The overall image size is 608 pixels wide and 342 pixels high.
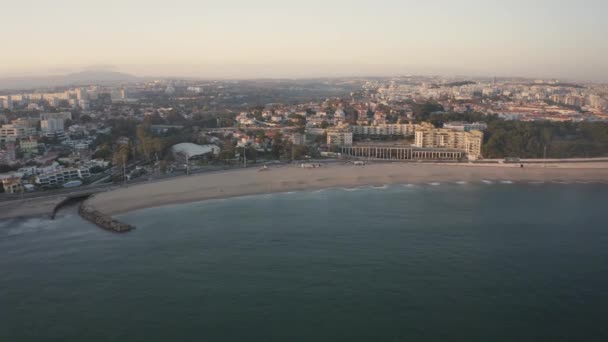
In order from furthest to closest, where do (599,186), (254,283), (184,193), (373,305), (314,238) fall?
(599,186) → (184,193) → (314,238) → (254,283) → (373,305)

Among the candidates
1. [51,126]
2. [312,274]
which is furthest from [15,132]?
[312,274]

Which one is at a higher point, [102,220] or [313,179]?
[313,179]

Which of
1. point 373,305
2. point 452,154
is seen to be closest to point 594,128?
point 452,154

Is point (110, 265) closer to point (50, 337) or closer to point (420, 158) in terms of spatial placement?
point (50, 337)

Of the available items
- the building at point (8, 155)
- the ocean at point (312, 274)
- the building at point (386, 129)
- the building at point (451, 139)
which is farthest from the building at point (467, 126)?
the building at point (8, 155)

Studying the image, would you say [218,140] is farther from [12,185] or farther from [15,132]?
[12,185]

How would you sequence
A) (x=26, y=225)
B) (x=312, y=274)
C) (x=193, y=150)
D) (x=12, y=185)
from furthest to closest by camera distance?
(x=193, y=150) < (x=12, y=185) < (x=26, y=225) < (x=312, y=274)

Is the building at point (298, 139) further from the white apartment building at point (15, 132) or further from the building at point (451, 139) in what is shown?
the white apartment building at point (15, 132)

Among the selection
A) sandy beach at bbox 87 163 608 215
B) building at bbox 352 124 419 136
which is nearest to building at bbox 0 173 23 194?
sandy beach at bbox 87 163 608 215
